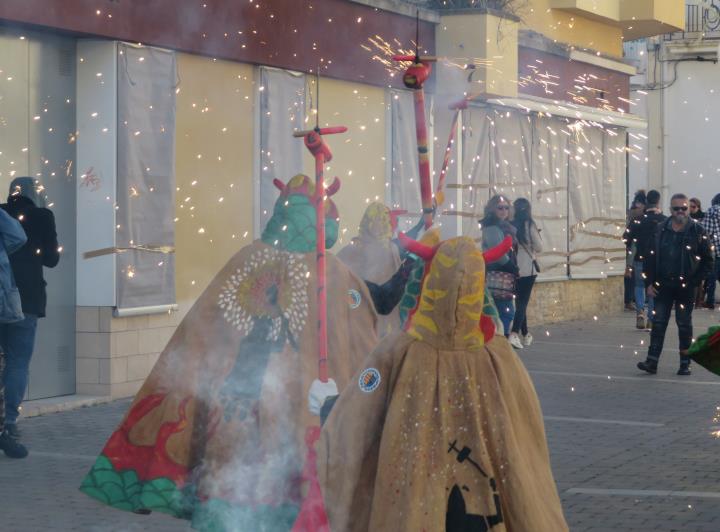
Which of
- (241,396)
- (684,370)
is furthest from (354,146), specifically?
(241,396)

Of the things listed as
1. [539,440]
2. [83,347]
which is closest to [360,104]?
[83,347]

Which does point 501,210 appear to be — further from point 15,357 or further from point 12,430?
point 12,430

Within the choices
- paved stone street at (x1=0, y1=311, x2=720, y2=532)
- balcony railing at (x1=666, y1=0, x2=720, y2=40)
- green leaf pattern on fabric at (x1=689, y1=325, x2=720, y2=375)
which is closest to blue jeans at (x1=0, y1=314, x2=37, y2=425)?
paved stone street at (x1=0, y1=311, x2=720, y2=532)

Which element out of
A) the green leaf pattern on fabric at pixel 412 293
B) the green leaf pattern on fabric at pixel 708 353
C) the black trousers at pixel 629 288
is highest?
the green leaf pattern on fabric at pixel 412 293

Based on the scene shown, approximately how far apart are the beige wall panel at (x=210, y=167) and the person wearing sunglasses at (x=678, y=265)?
3987 millimetres

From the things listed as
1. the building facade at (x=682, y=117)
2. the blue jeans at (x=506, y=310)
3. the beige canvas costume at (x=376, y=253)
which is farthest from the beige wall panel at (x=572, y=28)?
the beige canvas costume at (x=376, y=253)

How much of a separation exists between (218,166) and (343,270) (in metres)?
5.79

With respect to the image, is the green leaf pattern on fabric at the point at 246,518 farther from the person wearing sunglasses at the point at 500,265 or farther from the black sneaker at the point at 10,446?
the person wearing sunglasses at the point at 500,265

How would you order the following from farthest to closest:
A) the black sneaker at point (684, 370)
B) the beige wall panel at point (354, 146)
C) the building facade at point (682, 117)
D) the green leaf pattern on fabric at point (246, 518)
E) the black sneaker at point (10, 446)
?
1. the building facade at point (682, 117)
2. the beige wall panel at point (354, 146)
3. the black sneaker at point (684, 370)
4. the black sneaker at point (10, 446)
5. the green leaf pattern on fabric at point (246, 518)

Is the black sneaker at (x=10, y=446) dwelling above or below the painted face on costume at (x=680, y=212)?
below

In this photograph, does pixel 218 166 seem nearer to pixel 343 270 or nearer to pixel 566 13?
pixel 343 270

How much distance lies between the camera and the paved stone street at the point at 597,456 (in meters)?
7.62

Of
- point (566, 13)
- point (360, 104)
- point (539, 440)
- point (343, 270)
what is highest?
point (566, 13)

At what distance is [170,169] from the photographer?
12.1 m
